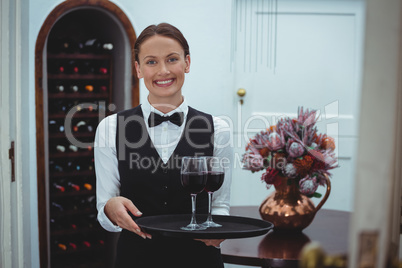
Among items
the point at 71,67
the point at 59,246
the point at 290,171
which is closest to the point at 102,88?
the point at 71,67

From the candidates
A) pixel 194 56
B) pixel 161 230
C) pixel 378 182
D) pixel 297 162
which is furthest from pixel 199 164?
pixel 194 56

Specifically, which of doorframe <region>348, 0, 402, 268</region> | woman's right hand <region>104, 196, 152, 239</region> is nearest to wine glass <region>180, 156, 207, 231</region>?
woman's right hand <region>104, 196, 152, 239</region>

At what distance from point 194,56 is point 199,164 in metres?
2.30

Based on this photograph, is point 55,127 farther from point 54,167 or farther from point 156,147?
point 156,147

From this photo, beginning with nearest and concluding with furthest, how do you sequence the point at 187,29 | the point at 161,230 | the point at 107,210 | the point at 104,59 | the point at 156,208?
the point at 161,230
the point at 107,210
the point at 156,208
the point at 187,29
the point at 104,59

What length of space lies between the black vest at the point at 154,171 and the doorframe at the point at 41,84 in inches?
64.5

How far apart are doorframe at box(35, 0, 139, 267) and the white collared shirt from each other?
1.59 metres

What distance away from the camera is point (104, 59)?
156 inches

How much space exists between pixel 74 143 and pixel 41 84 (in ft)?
2.40

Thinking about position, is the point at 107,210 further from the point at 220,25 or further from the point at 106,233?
the point at 106,233

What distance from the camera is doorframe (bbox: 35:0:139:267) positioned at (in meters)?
3.28

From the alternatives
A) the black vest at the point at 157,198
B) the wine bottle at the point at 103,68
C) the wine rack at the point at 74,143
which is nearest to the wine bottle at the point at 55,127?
the wine rack at the point at 74,143

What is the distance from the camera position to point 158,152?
1.71 meters

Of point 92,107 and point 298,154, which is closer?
point 298,154
